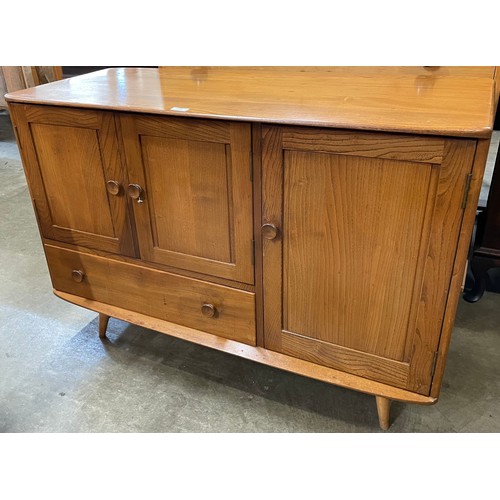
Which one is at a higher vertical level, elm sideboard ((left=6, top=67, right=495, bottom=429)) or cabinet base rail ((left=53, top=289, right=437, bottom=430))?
elm sideboard ((left=6, top=67, right=495, bottom=429))

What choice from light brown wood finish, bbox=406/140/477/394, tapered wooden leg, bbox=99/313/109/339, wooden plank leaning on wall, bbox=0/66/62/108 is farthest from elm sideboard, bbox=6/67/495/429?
wooden plank leaning on wall, bbox=0/66/62/108

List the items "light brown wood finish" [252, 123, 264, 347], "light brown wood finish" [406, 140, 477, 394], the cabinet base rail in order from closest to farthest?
"light brown wood finish" [406, 140, 477, 394]
"light brown wood finish" [252, 123, 264, 347]
the cabinet base rail

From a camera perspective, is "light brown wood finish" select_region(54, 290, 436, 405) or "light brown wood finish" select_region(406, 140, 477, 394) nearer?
"light brown wood finish" select_region(406, 140, 477, 394)

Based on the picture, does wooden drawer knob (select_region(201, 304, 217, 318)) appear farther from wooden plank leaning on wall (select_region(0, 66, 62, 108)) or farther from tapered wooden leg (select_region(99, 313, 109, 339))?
wooden plank leaning on wall (select_region(0, 66, 62, 108))

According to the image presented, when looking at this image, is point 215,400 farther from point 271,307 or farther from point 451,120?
point 451,120

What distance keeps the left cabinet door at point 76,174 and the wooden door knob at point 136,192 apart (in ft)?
0.08

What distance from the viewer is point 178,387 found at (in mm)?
1349

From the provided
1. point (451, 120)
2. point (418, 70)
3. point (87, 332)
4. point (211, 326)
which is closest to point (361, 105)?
point (451, 120)

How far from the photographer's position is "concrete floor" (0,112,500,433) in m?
1.23

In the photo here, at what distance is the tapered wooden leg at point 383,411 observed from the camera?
1147mm

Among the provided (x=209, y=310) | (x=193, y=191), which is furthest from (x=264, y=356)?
(x=193, y=191)

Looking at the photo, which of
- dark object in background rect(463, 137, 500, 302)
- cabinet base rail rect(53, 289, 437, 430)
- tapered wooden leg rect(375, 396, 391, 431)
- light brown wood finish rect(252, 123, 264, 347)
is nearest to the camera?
light brown wood finish rect(252, 123, 264, 347)

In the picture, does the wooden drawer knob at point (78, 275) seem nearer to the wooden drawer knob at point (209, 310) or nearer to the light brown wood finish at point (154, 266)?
the light brown wood finish at point (154, 266)

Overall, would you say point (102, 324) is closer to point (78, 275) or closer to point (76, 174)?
point (78, 275)
